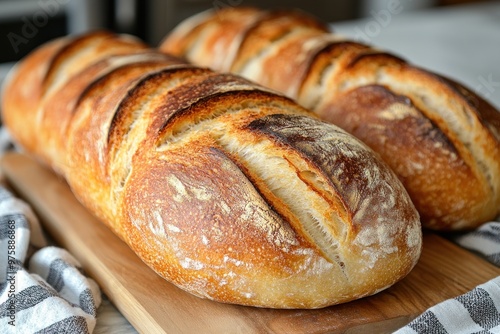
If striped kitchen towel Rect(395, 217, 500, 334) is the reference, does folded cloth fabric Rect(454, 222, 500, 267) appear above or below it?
below

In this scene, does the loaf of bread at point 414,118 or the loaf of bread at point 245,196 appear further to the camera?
the loaf of bread at point 414,118

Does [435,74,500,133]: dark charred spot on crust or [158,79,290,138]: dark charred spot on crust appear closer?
[158,79,290,138]: dark charred spot on crust

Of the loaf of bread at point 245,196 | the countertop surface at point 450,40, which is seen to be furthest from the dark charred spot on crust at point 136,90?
the countertop surface at point 450,40

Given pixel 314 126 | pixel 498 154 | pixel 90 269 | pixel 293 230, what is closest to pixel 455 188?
pixel 498 154

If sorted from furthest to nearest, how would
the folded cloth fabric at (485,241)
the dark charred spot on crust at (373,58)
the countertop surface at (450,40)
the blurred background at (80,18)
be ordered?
the blurred background at (80,18), the countertop surface at (450,40), the dark charred spot on crust at (373,58), the folded cloth fabric at (485,241)

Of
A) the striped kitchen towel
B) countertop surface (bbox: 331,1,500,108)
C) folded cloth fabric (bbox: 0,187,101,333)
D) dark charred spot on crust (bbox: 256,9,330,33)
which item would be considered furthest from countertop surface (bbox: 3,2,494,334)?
folded cloth fabric (bbox: 0,187,101,333)

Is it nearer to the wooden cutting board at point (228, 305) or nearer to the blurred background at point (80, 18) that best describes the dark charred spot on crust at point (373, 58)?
the wooden cutting board at point (228, 305)

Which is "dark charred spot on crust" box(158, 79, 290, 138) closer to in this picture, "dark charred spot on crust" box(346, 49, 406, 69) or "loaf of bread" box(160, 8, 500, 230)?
"loaf of bread" box(160, 8, 500, 230)
